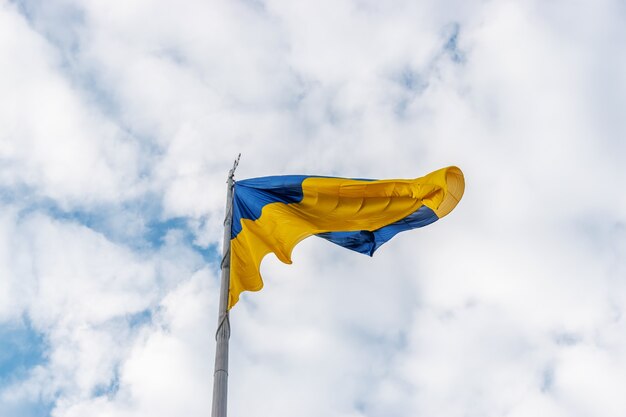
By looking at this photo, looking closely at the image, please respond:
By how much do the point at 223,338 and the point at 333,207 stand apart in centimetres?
562

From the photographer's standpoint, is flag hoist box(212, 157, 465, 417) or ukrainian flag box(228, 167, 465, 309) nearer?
flag hoist box(212, 157, 465, 417)

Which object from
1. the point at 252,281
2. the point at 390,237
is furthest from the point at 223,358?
the point at 390,237

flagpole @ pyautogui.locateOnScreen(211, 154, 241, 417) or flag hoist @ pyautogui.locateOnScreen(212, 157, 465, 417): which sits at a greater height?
flag hoist @ pyautogui.locateOnScreen(212, 157, 465, 417)

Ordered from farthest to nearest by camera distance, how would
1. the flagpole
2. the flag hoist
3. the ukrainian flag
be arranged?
the ukrainian flag
the flag hoist
the flagpole

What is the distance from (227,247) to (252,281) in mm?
1127

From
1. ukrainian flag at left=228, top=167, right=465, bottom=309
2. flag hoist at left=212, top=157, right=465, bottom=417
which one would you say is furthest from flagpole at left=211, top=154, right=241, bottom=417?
ukrainian flag at left=228, top=167, right=465, bottom=309

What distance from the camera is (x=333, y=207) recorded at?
59.1 feet

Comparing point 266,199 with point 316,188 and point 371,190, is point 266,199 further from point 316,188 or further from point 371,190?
point 371,190

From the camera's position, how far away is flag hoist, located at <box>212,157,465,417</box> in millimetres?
16969

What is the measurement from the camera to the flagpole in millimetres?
12305

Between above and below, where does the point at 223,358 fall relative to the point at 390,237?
below

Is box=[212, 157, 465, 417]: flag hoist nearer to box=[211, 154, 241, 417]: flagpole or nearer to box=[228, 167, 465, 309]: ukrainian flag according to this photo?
box=[228, 167, 465, 309]: ukrainian flag

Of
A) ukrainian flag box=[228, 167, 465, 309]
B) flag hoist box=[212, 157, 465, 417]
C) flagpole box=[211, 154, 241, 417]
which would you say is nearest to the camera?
flagpole box=[211, 154, 241, 417]

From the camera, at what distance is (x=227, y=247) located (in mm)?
15516
